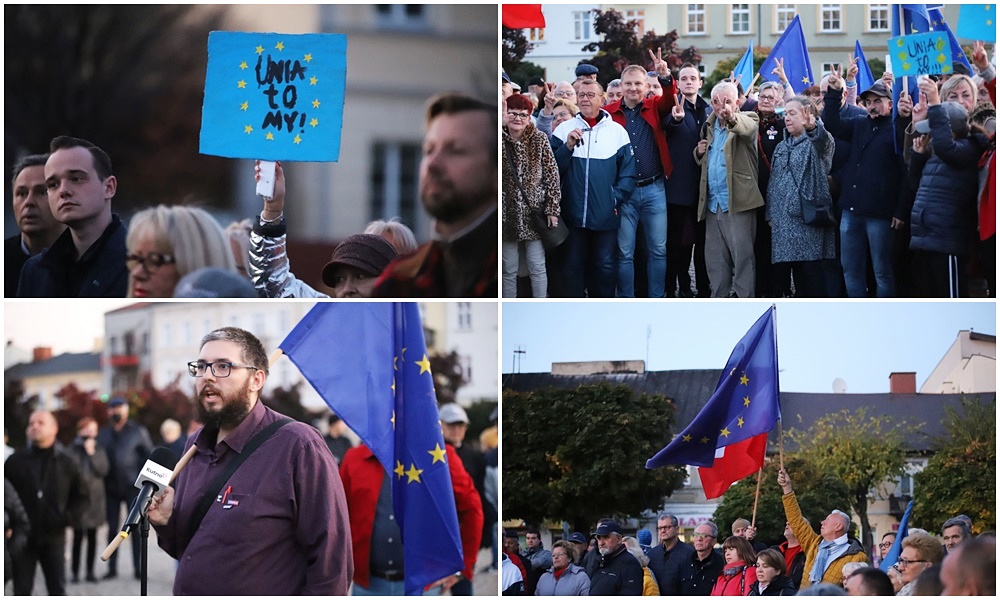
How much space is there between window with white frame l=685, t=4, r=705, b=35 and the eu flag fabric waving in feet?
5.61

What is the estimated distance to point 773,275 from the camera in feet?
18.9

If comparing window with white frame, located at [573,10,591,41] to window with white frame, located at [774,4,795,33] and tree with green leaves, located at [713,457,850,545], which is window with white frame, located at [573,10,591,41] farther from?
tree with green leaves, located at [713,457,850,545]

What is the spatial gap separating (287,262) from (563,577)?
64.3 inches

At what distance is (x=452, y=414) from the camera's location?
572 cm

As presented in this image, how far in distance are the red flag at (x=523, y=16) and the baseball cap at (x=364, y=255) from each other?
991mm

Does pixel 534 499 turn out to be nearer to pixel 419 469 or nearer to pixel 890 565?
pixel 419 469

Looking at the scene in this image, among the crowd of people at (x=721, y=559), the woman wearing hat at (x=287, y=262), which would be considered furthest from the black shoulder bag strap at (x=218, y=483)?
the crowd of people at (x=721, y=559)

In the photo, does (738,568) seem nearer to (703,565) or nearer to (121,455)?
(703,565)

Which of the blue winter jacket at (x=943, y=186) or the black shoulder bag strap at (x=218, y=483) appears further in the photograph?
the blue winter jacket at (x=943, y=186)

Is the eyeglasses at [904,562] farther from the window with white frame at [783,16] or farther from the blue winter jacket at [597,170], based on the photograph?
the window with white frame at [783,16]

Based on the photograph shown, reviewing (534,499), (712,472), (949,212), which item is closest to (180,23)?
(534,499)

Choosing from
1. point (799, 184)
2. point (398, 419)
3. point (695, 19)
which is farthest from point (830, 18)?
point (398, 419)

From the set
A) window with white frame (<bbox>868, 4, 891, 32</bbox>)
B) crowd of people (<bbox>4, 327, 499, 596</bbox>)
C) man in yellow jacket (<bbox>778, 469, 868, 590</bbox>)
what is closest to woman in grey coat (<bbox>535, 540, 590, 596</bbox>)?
crowd of people (<bbox>4, 327, 499, 596</bbox>)

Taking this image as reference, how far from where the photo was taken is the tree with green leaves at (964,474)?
5660 mm
